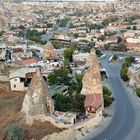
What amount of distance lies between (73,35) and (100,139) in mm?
59209

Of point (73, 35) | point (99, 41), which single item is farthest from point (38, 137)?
point (73, 35)

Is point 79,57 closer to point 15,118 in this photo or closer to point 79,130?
point 15,118

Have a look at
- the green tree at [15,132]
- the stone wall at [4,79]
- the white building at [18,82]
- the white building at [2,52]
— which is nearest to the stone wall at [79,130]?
the green tree at [15,132]

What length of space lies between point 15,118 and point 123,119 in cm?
735

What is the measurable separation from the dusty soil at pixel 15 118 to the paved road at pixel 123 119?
285 cm

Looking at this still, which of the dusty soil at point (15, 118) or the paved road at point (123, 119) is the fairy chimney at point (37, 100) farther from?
the paved road at point (123, 119)

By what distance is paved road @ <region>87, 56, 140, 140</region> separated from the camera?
2692cm

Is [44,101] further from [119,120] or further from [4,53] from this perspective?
[4,53]

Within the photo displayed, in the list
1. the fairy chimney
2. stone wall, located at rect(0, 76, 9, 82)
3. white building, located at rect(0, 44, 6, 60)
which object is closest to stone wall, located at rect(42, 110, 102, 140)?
the fairy chimney

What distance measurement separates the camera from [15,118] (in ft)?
91.2

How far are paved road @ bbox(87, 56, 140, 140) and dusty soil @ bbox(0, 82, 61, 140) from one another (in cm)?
285

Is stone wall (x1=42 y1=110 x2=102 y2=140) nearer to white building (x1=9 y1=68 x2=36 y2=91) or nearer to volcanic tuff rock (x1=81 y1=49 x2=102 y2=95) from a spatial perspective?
volcanic tuff rock (x1=81 y1=49 x2=102 y2=95)

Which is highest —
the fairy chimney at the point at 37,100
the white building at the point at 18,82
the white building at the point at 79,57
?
the white building at the point at 79,57

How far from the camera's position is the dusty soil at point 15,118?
84.7ft
